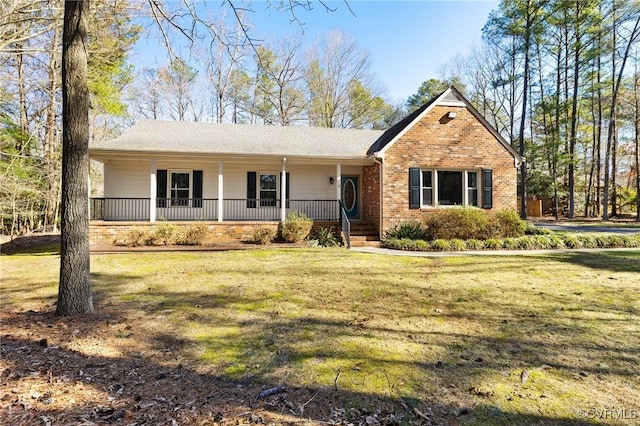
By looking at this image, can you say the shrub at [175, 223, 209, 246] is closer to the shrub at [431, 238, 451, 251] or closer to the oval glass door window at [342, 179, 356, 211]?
the oval glass door window at [342, 179, 356, 211]

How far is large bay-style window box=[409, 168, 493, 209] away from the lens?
12.6m

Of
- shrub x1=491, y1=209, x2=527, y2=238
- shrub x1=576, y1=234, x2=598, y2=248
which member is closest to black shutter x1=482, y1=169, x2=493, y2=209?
shrub x1=491, y1=209, x2=527, y2=238

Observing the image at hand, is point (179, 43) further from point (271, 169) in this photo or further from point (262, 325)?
point (271, 169)

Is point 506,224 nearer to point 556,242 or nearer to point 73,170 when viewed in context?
point 556,242

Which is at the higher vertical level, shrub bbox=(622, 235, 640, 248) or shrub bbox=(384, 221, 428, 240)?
shrub bbox=(384, 221, 428, 240)

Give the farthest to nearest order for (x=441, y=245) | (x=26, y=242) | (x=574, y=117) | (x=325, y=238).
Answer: (x=574, y=117), (x=26, y=242), (x=325, y=238), (x=441, y=245)

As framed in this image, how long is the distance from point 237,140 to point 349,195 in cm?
526

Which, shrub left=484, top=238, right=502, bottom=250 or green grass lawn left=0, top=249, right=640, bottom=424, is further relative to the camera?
shrub left=484, top=238, right=502, bottom=250

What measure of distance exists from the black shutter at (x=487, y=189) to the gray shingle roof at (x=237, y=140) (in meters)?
4.69

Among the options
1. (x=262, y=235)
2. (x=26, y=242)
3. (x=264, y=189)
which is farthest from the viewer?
(x=264, y=189)

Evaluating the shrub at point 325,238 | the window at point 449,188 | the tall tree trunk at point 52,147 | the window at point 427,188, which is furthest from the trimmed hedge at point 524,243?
the tall tree trunk at point 52,147

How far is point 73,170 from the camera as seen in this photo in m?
4.36

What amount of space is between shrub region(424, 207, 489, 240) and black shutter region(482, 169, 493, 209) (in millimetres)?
1208

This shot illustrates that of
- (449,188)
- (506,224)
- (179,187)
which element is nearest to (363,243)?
(449,188)
